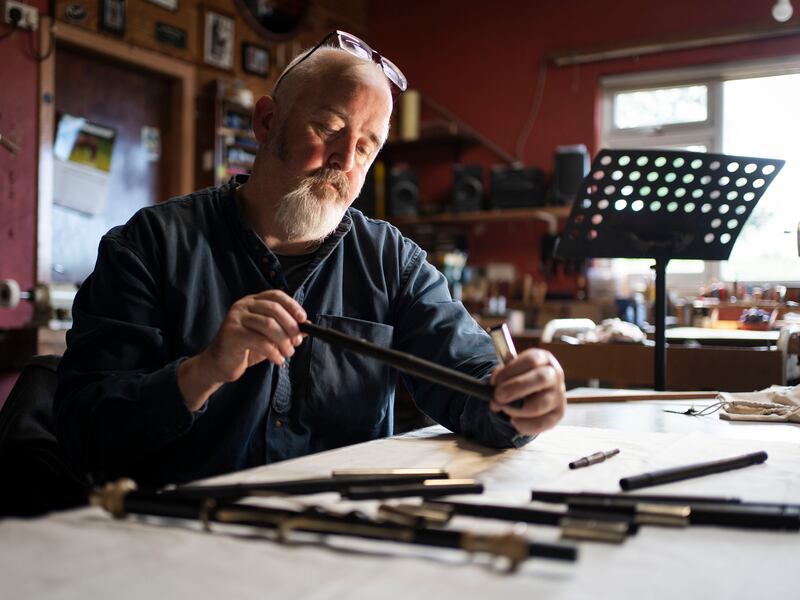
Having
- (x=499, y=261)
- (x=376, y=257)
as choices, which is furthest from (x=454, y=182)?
(x=376, y=257)

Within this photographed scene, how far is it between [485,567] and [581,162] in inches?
180

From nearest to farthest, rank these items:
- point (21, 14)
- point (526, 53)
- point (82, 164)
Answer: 1. point (21, 14)
2. point (82, 164)
3. point (526, 53)

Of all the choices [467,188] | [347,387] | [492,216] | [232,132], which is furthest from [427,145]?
[347,387]

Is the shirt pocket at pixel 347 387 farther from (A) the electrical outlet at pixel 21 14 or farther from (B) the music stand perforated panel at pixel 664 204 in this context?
(A) the electrical outlet at pixel 21 14

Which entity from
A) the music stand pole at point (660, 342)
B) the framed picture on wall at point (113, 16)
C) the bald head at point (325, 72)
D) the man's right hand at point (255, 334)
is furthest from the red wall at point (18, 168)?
the man's right hand at point (255, 334)

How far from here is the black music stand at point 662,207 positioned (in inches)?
77.4

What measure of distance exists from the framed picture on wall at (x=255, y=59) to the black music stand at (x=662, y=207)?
12.0 ft

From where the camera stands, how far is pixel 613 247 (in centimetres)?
207

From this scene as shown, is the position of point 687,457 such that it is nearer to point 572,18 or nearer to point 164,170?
point 164,170

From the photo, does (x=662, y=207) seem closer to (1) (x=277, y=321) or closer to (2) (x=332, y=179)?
(2) (x=332, y=179)

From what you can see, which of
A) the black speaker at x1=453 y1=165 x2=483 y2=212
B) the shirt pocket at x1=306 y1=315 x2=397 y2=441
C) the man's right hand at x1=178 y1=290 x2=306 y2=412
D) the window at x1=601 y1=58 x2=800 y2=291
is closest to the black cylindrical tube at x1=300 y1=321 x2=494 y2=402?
the man's right hand at x1=178 y1=290 x2=306 y2=412

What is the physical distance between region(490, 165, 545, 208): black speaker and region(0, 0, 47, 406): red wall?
9.27 feet

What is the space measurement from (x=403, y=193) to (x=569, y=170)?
1.26 meters

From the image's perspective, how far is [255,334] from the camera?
0.93 metres
